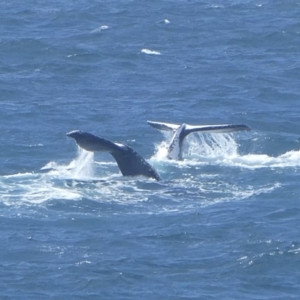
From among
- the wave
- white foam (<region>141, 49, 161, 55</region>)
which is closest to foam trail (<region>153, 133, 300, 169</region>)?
the wave

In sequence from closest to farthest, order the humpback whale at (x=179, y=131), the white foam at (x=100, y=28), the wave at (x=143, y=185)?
1. the wave at (x=143, y=185)
2. the humpback whale at (x=179, y=131)
3. the white foam at (x=100, y=28)

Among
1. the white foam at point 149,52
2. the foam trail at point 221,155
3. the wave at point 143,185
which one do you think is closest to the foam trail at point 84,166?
the wave at point 143,185

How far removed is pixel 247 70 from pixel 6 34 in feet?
43.9

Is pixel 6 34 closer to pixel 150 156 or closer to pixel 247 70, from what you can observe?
pixel 247 70

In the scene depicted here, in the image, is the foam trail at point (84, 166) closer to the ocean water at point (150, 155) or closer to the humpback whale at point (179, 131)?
the ocean water at point (150, 155)

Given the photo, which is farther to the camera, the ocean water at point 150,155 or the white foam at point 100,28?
the white foam at point 100,28

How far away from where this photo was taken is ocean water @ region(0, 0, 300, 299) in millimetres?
25875

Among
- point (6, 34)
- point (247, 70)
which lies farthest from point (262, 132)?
point (6, 34)

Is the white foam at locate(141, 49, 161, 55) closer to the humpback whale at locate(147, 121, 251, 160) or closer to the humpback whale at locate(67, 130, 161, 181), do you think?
the humpback whale at locate(147, 121, 251, 160)

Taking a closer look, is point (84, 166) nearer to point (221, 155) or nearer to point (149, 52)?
point (221, 155)

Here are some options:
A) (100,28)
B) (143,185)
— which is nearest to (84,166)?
(143,185)

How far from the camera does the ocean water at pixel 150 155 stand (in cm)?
2588

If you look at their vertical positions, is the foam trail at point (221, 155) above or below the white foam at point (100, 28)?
below

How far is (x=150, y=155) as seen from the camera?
37.5 meters
